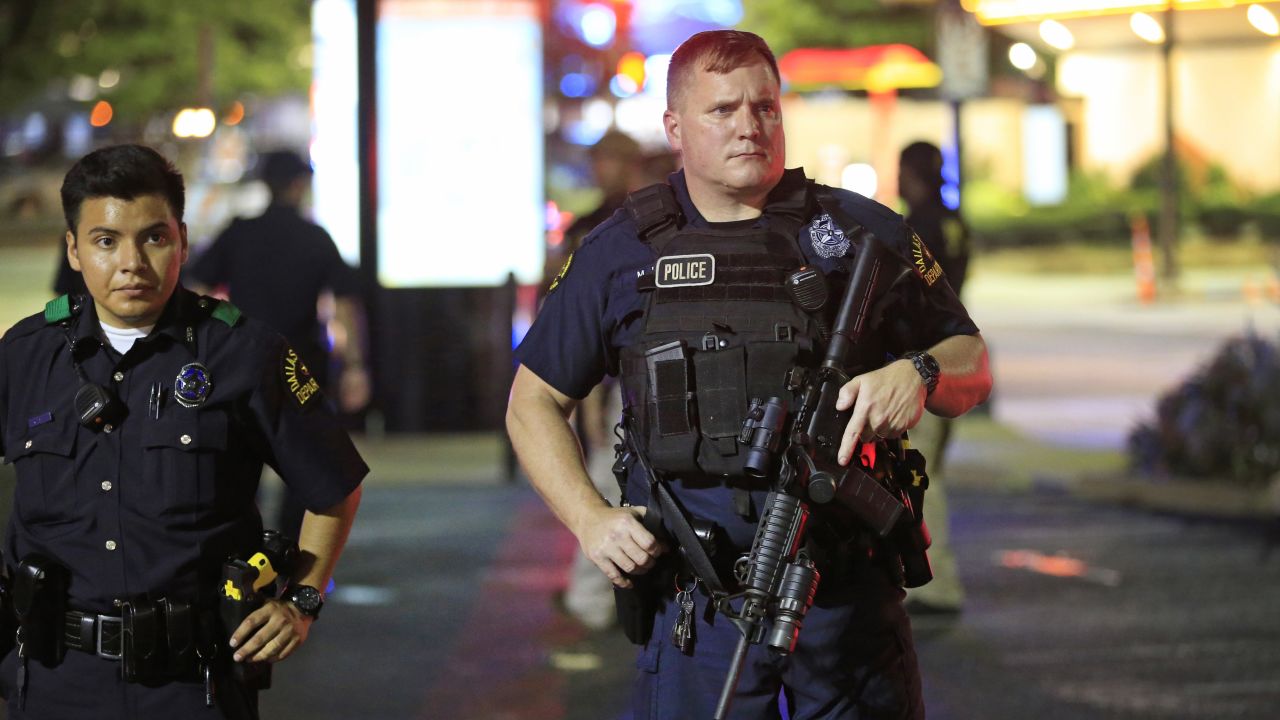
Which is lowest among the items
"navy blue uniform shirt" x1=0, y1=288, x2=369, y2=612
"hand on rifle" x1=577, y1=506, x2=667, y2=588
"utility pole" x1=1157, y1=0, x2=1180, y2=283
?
"hand on rifle" x1=577, y1=506, x2=667, y2=588

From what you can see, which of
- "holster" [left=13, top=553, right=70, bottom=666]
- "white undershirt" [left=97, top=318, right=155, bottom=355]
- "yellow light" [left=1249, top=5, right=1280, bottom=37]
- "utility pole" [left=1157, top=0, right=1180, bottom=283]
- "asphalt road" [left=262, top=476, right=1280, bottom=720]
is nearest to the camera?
"holster" [left=13, top=553, right=70, bottom=666]

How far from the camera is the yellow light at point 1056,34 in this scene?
3020cm

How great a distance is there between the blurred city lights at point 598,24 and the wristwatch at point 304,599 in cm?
1914

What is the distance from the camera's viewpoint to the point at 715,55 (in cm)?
368

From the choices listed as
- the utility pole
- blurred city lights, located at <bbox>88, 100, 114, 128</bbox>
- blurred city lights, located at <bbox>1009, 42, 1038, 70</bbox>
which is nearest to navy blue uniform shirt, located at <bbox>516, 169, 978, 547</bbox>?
the utility pole

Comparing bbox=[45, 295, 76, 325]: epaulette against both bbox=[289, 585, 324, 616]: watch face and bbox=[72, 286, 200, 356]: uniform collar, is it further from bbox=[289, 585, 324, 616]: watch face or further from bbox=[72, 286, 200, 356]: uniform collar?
bbox=[289, 585, 324, 616]: watch face

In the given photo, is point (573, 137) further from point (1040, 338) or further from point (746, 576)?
point (746, 576)

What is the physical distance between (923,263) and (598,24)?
761 inches

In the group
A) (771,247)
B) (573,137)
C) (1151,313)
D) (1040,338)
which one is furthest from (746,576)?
(573,137)

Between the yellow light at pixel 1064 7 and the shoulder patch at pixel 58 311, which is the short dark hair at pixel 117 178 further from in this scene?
the yellow light at pixel 1064 7

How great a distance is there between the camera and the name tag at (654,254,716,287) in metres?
3.62

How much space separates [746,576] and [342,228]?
1134cm

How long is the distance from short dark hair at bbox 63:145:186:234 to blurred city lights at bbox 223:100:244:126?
39945 millimetres

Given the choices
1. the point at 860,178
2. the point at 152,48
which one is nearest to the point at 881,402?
the point at 152,48
